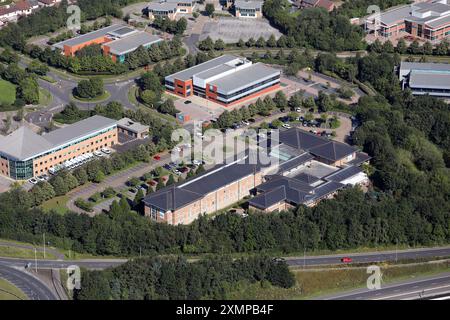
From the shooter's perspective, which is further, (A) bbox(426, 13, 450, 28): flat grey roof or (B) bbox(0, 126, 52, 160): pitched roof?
(A) bbox(426, 13, 450, 28): flat grey roof

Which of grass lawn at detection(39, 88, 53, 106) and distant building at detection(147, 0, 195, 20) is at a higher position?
distant building at detection(147, 0, 195, 20)

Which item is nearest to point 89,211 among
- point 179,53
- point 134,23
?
point 179,53

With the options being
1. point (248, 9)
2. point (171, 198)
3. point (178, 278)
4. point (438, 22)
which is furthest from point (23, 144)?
point (438, 22)

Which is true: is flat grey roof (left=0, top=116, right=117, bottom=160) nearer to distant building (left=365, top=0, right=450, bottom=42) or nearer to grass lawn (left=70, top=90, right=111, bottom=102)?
grass lawn (left=70, top=90, right=111, bottom=102)

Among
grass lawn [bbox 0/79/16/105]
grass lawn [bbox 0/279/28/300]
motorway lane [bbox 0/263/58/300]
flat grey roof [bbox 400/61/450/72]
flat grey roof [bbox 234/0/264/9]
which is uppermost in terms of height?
flat grey roof [bbox 234/0/264/9]

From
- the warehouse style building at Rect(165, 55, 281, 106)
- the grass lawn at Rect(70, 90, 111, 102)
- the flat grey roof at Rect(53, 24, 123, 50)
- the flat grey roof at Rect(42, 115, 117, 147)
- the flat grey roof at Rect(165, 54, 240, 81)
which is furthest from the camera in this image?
the flat grey roof at Rect(53, 24, 123, 50)

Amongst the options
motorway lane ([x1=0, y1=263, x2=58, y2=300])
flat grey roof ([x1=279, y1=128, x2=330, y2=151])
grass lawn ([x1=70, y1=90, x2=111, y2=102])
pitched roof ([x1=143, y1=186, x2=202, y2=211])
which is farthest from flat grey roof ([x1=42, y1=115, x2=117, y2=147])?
motorway lane ([x1=0, y1=263, x2=58, y2=300])

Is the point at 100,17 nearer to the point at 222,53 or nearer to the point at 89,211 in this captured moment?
the point at 222,53

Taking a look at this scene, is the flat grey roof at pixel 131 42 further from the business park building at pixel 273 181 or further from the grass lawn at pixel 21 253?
the grass lawn at pixel 21 253
